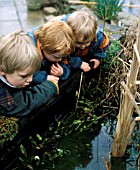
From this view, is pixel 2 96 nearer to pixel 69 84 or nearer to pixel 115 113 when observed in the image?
pixel 69 84

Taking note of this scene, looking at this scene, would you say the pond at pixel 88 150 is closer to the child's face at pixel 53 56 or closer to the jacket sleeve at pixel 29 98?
the jacket sleeve at pixel 29 98

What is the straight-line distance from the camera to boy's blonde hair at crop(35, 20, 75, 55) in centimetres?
240

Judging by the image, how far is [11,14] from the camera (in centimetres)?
544

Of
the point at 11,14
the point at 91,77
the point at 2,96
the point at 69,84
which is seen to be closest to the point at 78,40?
the point at 69,84

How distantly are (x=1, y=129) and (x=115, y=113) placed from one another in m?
1.28

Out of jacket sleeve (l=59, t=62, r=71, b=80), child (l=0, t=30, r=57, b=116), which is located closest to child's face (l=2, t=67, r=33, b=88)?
child (l=0, t=30, r=57, b=116)

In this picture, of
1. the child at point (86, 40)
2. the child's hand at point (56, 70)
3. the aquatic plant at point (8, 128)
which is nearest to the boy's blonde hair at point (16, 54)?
the aquatic plant at point (8, 128)

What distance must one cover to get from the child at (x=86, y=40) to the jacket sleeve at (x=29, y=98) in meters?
0.55

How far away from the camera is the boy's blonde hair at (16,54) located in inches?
77.1

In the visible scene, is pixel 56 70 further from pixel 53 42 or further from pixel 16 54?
pixel 16 54

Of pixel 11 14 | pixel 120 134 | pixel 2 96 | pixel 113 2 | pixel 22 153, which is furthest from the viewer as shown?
pixel 11 14

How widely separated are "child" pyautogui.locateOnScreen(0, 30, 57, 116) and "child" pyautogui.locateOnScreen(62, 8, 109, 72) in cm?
71

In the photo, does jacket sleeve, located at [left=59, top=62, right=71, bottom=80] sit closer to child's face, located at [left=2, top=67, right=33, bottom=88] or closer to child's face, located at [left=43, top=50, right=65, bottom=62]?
child's face, located at [left=43, top=50, right=65, bottom=62]

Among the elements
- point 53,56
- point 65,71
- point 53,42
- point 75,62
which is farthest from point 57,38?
point 75,62
